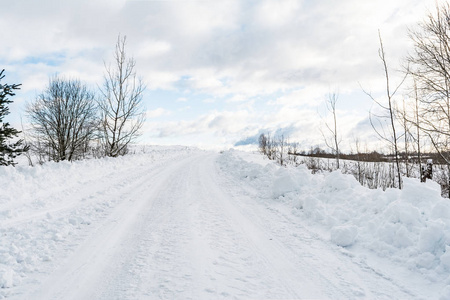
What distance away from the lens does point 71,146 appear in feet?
58.7

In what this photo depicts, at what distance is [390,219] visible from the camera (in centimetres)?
487

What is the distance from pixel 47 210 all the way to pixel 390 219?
8.61 metres

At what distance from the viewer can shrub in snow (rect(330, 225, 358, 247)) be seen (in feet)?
15.8

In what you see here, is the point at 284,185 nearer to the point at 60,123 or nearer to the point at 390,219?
the point at 390,219

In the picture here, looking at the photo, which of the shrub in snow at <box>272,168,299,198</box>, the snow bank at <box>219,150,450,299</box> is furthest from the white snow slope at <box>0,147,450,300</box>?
the shrub in snow at <box>272,168,299,198</box>

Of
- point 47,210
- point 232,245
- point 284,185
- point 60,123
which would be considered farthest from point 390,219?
point 60,123

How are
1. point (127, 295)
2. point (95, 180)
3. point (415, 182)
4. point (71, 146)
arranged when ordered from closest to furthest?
point (127, 295)
point (415, 182)
point (95, 180)
point (71, 146)

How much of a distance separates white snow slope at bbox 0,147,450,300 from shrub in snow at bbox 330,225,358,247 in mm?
20

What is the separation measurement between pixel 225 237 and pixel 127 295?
231 cm

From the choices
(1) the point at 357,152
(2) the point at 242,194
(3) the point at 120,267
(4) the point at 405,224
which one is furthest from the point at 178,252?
(1) the point at 357,152

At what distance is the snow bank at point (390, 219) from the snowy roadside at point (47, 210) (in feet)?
17.2

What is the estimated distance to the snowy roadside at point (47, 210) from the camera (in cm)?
419

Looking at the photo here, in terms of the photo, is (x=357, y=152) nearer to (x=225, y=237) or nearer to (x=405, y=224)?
(x=405, y=224)

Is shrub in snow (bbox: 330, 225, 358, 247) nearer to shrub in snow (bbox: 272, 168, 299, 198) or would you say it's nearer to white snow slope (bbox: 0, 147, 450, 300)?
white snow slope (bbox: 0, 147, 450, 300)
